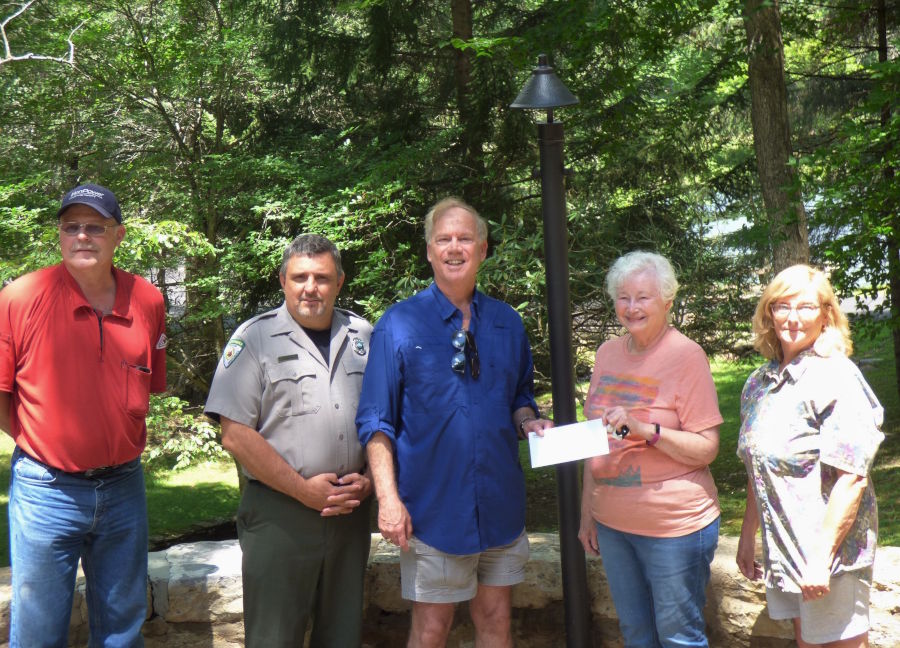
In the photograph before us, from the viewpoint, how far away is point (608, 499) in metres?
2.76

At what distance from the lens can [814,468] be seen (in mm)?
2492

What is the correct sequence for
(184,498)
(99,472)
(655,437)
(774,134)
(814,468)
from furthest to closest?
1. (184,498)
2. (774,134)
3. (99,472)
4. (655,437)
5. (814,468)

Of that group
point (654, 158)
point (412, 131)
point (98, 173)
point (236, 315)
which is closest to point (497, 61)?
point (412, 131)

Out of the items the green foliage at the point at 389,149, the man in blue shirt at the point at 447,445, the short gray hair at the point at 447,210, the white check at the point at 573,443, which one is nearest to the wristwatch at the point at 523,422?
the man in blue shirt at the point at 447,445

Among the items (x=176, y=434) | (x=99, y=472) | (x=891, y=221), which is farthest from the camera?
(x=176, y=434)

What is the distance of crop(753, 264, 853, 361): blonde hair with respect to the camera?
256cm

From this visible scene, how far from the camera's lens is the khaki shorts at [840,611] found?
2.50m

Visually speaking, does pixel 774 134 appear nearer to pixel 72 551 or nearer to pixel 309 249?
pixel 309 249

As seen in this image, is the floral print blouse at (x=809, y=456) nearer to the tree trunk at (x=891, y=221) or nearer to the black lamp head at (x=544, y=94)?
the black lamp head at (x=544, y=94)

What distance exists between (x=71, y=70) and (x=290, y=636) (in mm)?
7940

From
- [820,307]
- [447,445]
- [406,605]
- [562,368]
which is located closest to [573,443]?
[447,445]

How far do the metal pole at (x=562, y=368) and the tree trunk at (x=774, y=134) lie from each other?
4930 mm

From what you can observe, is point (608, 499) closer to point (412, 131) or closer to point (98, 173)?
point (412, 131)

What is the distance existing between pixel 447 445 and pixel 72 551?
1174 millimetres
